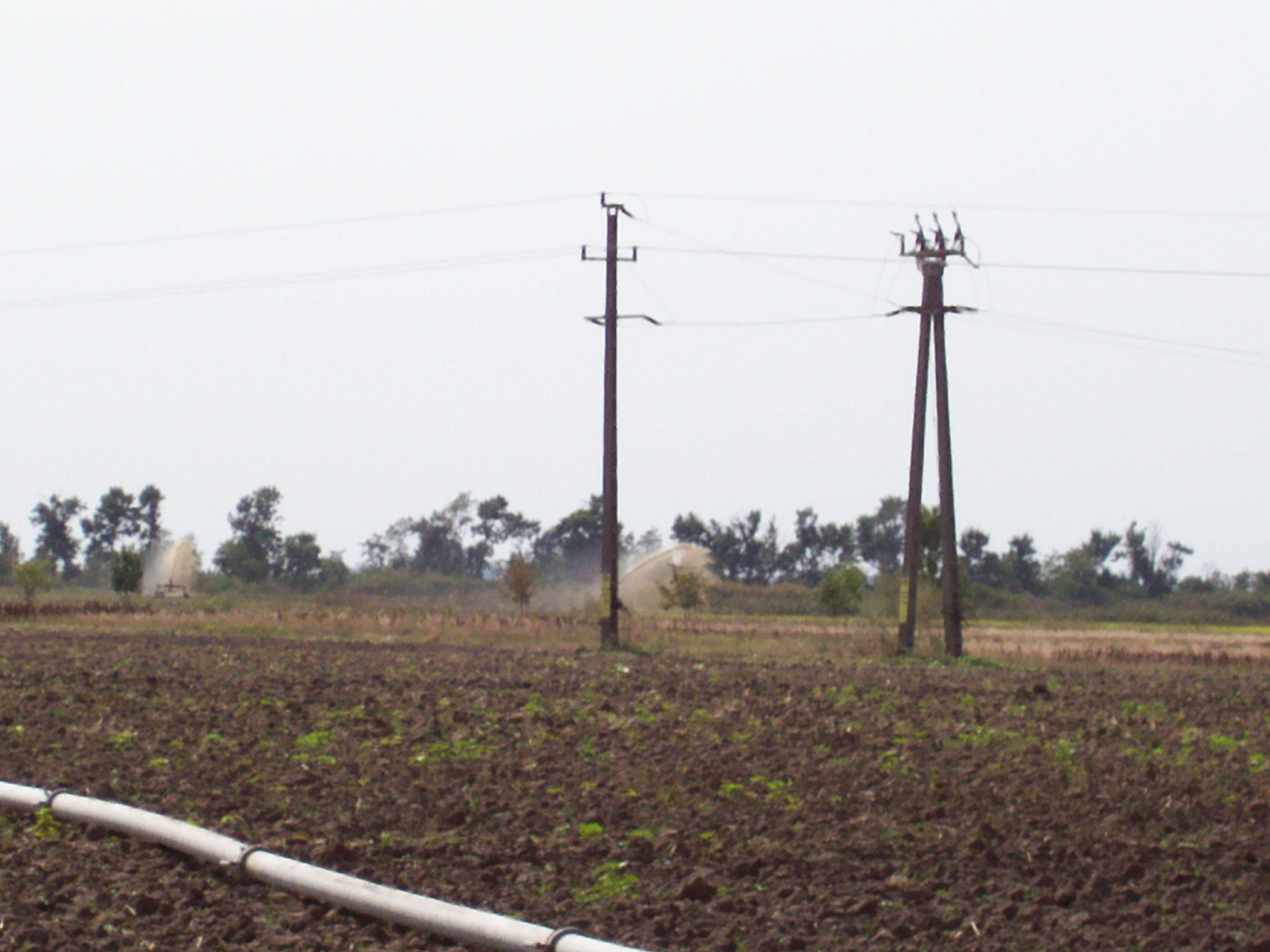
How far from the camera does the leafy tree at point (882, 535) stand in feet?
385

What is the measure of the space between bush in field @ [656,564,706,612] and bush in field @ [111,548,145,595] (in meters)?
22.6

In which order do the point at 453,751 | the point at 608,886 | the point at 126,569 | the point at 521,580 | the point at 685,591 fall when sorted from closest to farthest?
1. the point at 608,886
2. the point at 453,751
3. the point at 521,580
4. the point at 126,569
5. the point at 685,591

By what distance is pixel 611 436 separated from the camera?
3191 cm

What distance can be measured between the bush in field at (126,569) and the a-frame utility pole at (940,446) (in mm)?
42842

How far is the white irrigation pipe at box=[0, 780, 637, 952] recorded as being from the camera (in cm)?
723

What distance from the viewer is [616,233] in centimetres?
3244

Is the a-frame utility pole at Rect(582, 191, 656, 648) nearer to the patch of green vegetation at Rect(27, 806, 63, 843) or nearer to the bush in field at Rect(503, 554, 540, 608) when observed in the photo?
the patch of green vegetation at Rect(27, 806, 63, 843)

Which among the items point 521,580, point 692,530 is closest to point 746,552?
point 692,530

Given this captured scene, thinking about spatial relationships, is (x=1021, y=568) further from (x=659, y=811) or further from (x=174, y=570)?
(x=659, y=811)

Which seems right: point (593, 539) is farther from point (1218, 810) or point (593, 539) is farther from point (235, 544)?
point (1218, 810)

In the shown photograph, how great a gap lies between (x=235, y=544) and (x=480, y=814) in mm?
102744

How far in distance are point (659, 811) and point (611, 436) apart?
21758mm

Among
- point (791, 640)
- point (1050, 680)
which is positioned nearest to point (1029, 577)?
point (791, 640)

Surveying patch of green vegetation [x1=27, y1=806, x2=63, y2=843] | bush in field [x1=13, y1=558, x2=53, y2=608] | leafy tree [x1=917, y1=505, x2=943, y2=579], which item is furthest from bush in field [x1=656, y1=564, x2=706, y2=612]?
patch of green vegetation [x1=27, y1=806, x2=63, y2=843]
